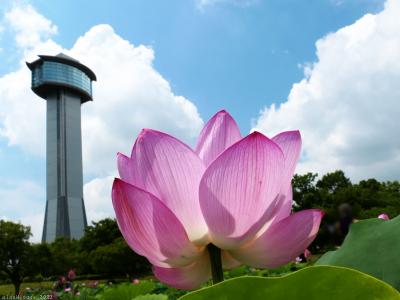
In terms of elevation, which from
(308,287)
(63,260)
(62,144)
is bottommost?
(308,287)

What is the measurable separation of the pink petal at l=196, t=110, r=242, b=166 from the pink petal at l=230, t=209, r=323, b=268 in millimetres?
74

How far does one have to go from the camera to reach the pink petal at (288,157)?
1.02ft

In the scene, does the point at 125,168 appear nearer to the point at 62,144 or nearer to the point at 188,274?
the point at 188,274

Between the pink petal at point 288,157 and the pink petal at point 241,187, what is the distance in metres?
0.02

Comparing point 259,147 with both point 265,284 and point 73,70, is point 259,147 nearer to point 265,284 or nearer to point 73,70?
point 265,284

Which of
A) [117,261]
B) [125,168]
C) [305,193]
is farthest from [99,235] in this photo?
[125,168]

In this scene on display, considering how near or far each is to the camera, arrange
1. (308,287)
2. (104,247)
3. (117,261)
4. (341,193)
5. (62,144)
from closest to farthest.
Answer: (308,287)
(341,193)
(117,261)
(104,247)
(62,144)

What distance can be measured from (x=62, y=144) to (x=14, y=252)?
10.7m

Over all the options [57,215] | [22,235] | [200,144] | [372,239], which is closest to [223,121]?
[200,144]

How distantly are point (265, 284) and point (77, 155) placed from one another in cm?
2799

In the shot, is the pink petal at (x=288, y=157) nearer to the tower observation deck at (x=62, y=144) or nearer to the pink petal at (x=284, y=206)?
the pink petal at (x=284, y=206)

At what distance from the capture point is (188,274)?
1.09ft

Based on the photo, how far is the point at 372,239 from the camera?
1.08 feet

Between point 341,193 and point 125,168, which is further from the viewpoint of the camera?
point 341,193
